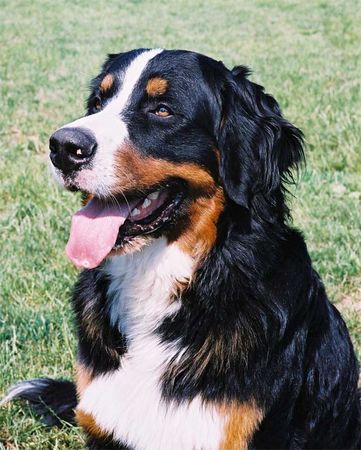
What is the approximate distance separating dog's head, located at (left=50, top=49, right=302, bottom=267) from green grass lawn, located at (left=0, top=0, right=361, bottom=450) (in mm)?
1209

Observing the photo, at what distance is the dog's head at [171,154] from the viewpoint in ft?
8.68

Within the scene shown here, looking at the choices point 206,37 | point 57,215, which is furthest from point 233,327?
point 206,37

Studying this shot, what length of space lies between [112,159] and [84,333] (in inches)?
32.2

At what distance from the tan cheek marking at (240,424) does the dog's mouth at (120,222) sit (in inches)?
29.7

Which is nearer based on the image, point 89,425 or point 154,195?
point 154,195

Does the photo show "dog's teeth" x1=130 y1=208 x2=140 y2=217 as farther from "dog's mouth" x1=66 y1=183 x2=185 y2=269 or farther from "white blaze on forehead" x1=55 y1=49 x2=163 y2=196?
"white blaze on forehead" x1=55 y1=49 x2=163 y2=196

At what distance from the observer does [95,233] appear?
2.75m

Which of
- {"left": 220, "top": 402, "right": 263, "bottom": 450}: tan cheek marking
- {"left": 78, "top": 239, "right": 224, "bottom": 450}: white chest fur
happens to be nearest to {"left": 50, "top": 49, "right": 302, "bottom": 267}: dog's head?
{"left": 78, "top": 239, "right": 224, "bottom": 450}: white chest fur

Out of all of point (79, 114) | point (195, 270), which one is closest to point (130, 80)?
point (195, 270)

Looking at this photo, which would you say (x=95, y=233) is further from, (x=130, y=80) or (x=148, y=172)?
(x=130, y=80)

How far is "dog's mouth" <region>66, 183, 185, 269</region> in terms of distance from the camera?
2703mm

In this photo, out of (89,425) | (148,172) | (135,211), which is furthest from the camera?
(89,425)

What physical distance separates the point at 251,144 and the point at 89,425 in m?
1.34

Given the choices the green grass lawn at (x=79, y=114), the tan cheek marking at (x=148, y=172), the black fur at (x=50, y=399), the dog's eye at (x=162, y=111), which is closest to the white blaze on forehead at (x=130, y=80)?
the dog's eye at (x=162, y=111)
